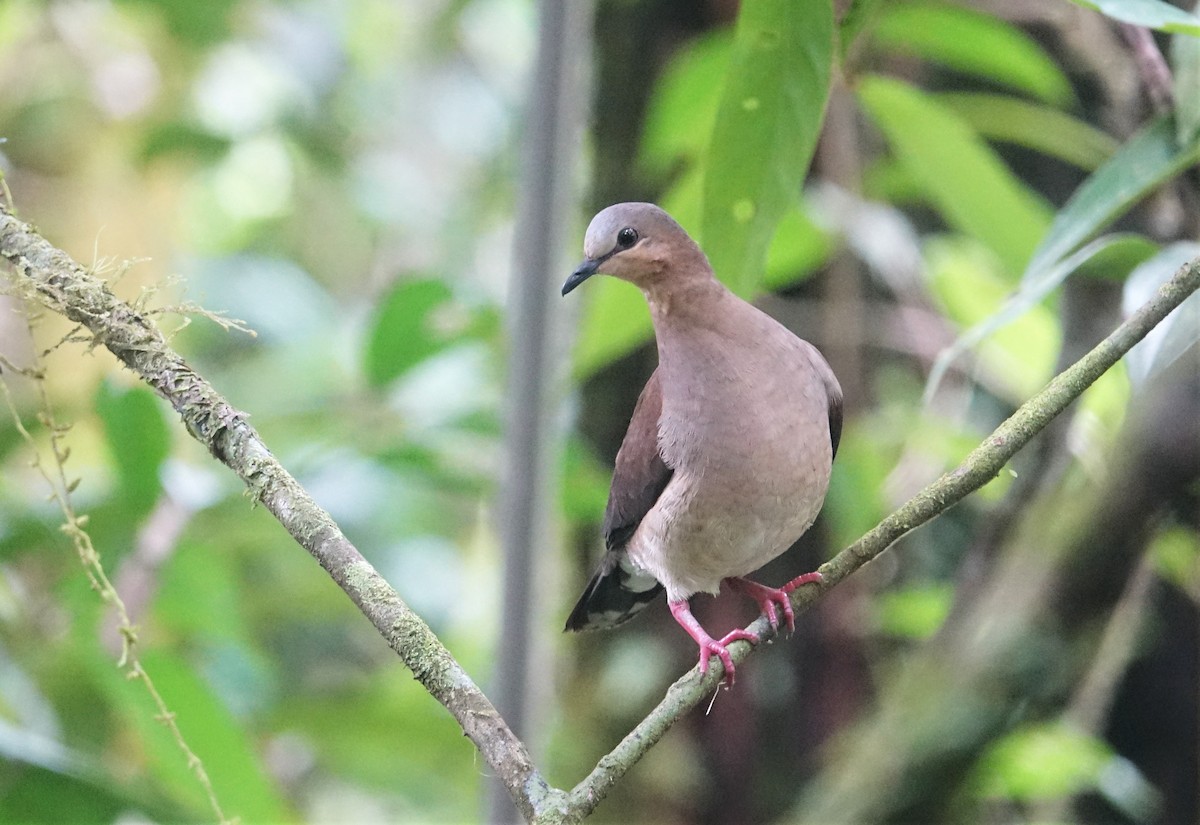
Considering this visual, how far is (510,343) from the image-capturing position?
6.88ft

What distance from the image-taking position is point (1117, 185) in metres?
1.77

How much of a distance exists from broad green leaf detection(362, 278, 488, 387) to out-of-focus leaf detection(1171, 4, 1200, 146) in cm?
160

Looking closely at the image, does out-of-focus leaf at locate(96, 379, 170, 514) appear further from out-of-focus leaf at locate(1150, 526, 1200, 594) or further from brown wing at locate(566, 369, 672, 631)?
out-of-focus leaf at locate(1150, 526, 1200, 594)

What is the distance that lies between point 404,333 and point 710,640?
143 cm

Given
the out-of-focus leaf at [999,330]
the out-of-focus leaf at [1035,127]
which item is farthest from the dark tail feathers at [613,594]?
the out-of-focus leaf at [1035,127]

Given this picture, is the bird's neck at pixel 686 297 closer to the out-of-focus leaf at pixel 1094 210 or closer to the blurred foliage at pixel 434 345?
the blurred foliage at pixel 434 345

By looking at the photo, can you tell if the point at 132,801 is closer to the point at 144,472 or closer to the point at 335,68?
the point at 144,472

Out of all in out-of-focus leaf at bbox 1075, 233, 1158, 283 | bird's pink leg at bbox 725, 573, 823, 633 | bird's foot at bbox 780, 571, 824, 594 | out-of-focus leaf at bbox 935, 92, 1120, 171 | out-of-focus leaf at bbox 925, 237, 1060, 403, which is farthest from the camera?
out-of-focus leaf at bbox 925, 237, 1060, 403

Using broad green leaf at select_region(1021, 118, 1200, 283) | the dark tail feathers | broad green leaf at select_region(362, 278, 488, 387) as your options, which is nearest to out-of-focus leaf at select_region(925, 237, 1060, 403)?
broad green leaf at select_region(1021, 118, 1200, 283)

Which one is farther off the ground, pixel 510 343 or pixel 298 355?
pixel 298 355

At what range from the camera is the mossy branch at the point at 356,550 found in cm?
102

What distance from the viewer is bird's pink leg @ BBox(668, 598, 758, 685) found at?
1.33 meters

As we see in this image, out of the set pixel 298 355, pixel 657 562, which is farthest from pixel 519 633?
pixel 298 355

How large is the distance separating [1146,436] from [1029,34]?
173 centimetres
